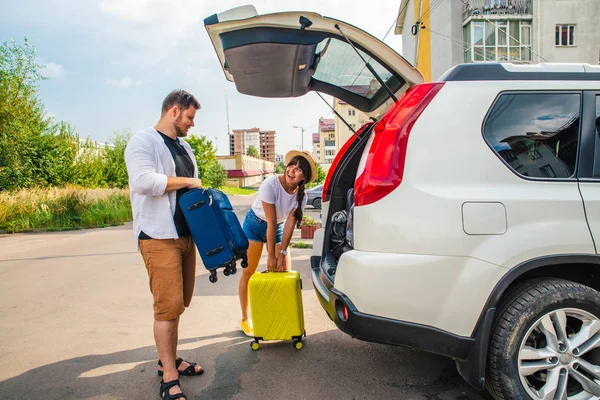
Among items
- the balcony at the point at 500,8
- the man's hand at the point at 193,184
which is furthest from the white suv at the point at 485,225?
the balcony at the point at 500,8

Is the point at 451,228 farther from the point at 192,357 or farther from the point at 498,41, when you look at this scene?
the point at 498,41

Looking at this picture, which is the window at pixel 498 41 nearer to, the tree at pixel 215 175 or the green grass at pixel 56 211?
the green grass at pixel 56 211

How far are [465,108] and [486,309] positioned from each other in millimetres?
1019

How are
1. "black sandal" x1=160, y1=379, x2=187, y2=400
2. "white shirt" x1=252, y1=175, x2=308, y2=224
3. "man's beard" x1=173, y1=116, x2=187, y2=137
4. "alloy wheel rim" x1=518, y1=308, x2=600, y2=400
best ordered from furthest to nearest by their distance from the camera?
1. "white shirt" x1=252, y1=175, x2=308, y2=224
2. "man's beard" x1=173, y1=116, x2=187, y2=137
3. "black sandal" x1=160, y1=379, x2=187, y2=400
4. "alloy wheel rim" x1=518, y1=308, x2=600, y2=400

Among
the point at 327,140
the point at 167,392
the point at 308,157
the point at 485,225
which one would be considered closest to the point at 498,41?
the point at 308,157

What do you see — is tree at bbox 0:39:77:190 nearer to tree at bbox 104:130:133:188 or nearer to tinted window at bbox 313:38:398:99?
tree at bbox 104:130:133:188

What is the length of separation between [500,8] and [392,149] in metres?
21.1

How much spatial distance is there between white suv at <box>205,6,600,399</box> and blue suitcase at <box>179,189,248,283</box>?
830 millimetres

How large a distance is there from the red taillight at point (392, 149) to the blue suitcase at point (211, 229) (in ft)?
3.26

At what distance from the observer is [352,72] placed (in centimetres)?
305

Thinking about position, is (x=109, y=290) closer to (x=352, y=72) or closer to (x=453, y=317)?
(x=352, y=72)

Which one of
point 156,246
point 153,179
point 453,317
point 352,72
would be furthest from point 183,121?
point 453,317

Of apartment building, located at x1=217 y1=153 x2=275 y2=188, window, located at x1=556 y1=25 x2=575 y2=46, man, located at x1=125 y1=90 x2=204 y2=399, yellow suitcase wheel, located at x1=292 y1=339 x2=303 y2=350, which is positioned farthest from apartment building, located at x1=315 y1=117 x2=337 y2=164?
man, located at x1=125 y1=90 x2=204 y2=399

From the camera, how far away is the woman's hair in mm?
3459
